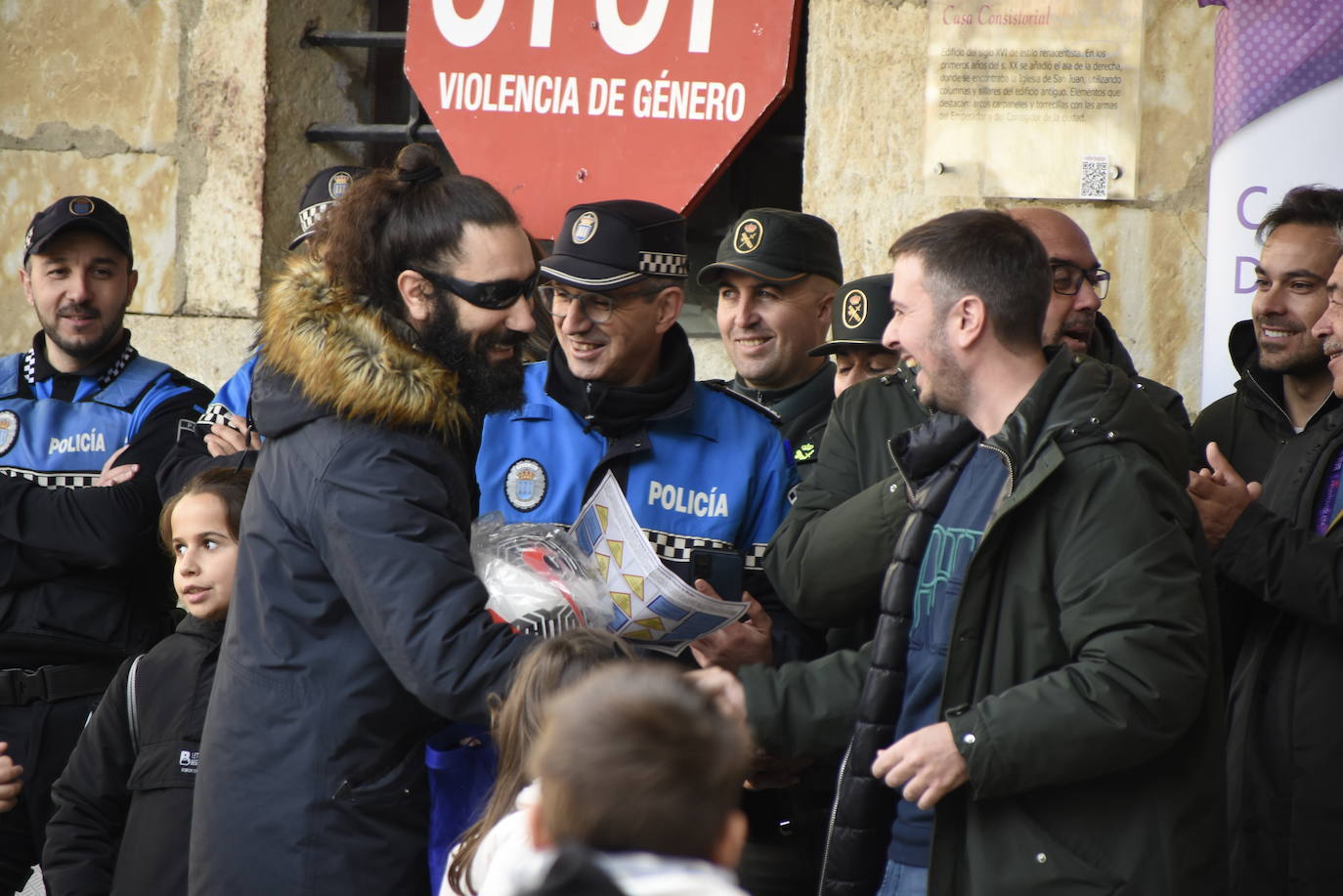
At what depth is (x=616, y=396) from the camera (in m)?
2.94

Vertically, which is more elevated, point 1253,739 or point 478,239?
point 478,239

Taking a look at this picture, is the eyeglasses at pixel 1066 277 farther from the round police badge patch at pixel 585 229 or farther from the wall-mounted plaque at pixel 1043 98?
the round police badge patch at pixel 585 229

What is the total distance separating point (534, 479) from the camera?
9.71 ft

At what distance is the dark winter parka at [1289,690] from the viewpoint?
2945 millimetres

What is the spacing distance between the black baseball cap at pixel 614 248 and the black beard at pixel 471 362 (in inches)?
17.3

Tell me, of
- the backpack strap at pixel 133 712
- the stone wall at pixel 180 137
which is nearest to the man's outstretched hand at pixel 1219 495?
the backpack strap at pixel 133 712

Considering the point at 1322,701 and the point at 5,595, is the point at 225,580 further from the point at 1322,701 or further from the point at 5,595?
the point at 1322,701

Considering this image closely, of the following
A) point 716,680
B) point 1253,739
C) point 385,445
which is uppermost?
point 385,445

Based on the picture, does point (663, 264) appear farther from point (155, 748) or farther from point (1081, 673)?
point (155, 748)

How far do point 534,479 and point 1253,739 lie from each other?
5.24ft

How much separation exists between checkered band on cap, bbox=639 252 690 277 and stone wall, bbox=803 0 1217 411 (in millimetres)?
1392

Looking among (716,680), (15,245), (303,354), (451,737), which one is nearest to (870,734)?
(716,680)

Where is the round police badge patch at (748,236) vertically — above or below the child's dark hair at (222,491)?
above

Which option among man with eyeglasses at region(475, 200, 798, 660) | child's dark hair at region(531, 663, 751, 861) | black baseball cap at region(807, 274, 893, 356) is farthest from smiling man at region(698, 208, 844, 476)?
child's dark hair at region(531, 663, 751, 861)
